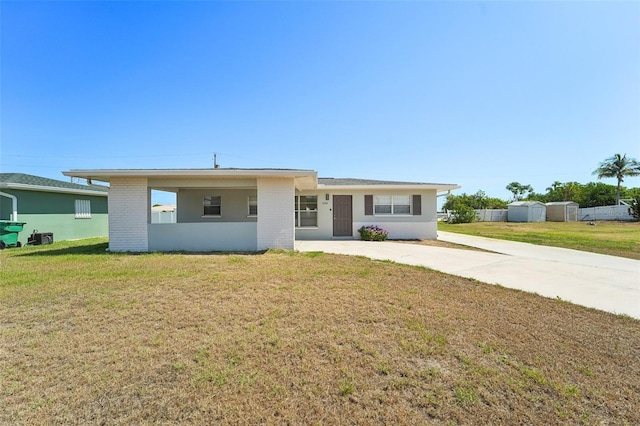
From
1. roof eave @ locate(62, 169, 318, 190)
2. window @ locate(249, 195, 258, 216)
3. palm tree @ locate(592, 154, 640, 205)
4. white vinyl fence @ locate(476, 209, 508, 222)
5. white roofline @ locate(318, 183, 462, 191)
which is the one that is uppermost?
palm tree @ locate(592, 154, 640, 205)

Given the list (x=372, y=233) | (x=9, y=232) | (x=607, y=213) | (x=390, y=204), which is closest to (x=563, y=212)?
(x=607, y=213)

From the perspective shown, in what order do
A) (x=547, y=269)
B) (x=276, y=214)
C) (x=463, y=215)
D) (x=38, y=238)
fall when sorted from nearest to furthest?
(x=547, y=269), (x=276, y=214), (x=38, y=238), (x=463, y=215)

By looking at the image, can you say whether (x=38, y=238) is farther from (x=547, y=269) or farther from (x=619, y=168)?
(x=619, y=168)

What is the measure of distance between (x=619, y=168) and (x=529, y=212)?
21.9m

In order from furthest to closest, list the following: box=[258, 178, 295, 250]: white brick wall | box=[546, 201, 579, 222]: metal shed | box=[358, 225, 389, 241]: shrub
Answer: box=[546, 201, 579, 222]: metal shed
box=[358, 225, 389, 241]: shrub
box=[258, 178, 295, 250]: white brick wall

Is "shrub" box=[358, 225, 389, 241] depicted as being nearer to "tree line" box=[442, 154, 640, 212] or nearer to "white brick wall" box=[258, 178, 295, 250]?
"white brick wall" box=[258, 178, 295, 250]

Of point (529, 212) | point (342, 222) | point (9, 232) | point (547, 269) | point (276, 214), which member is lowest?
point (547, 269)

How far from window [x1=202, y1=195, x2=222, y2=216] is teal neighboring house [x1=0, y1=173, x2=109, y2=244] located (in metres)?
6.28

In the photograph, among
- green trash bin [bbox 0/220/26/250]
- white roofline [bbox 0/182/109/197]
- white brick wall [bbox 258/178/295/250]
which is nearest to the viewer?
white brick wall [bbox 258/178/295/250]

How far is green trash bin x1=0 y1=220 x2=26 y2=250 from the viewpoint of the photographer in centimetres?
1079

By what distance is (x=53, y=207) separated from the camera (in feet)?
42.7

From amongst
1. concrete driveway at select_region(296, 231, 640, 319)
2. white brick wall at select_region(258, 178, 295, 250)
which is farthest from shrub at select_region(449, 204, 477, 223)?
white brick wall at select_region(258, 178, 295, 250)

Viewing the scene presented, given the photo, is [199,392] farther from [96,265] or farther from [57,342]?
[96,265]

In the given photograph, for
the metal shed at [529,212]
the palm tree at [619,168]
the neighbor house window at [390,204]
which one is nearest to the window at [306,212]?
the neighbor house window at [390,204]
